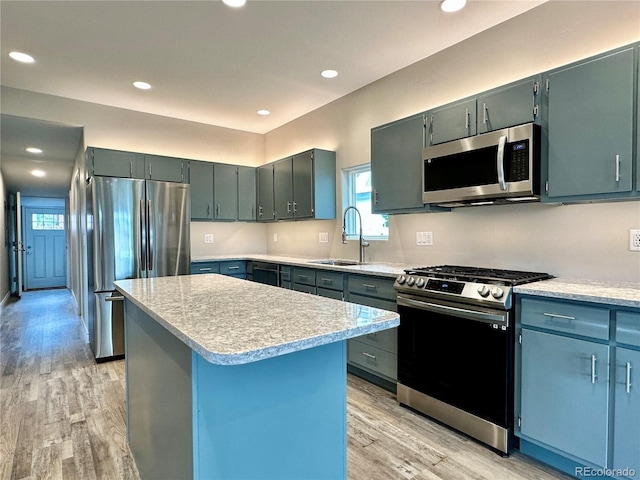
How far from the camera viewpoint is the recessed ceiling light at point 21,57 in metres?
2.93

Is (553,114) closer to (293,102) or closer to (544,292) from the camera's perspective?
(544,292)

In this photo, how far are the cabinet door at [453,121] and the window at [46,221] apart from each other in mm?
10298

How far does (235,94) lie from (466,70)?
228 cm

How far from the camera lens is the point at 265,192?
479 centimetres

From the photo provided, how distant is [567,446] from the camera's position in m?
1.80

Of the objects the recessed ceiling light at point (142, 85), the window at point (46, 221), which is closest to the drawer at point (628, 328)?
the recessed ceiling light at point (142, 85)

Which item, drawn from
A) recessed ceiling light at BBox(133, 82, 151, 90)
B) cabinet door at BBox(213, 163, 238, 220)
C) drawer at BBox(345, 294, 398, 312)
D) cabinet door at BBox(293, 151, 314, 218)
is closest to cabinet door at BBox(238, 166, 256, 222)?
cabinet door at BBox(213, 163, 238, 220)

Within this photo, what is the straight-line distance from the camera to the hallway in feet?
6.43

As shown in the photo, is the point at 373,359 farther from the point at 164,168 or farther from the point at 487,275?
the point at 164,168

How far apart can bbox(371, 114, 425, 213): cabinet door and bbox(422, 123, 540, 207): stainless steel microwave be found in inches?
5.9

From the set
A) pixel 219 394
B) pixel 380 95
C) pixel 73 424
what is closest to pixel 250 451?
pixel 219 394

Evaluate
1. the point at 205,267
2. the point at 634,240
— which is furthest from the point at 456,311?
the point at 205,267

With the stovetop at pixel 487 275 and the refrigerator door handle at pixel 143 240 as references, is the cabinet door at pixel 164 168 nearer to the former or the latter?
the refrigerator door handle at pixel 143 240

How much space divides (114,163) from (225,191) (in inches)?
50.2
